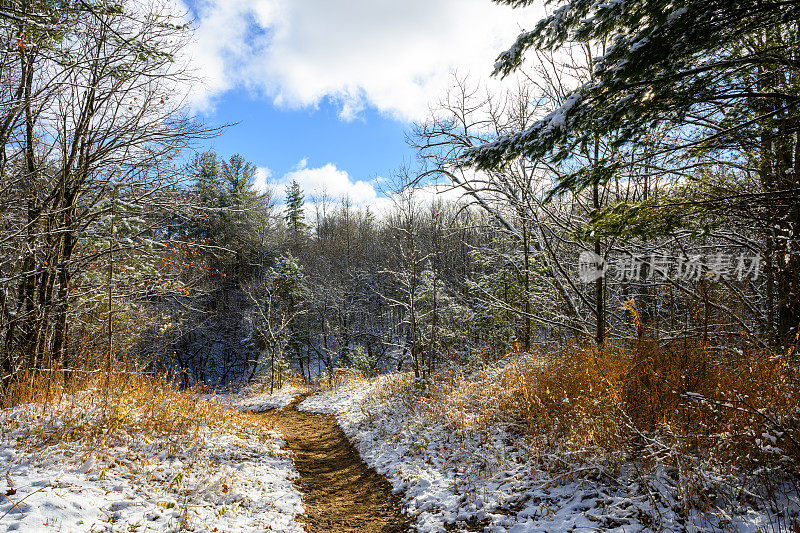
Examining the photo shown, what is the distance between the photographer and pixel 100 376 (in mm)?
6809

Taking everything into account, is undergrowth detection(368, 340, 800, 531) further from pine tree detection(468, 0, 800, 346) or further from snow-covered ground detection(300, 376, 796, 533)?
pine tree detection(468, 0, 800, 346)

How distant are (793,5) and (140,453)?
8546 millimetres

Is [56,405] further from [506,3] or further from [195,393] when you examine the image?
[506,3]

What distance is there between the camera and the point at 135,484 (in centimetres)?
427

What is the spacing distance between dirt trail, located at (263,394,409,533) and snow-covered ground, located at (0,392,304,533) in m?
0.30

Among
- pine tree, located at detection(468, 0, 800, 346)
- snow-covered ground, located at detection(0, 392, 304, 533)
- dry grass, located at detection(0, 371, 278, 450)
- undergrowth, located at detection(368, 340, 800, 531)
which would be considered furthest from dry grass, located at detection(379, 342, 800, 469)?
dry grass, located at detection(0, 371, 278, 450)

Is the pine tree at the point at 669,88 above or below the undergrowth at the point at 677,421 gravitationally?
above

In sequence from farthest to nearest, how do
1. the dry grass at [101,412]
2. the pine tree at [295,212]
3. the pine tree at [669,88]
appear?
the pine tree at [295,212]
the dry grass at [101,412]
the pine tree at [669,88]

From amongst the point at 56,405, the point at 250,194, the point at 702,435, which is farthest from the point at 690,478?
the point at 250,194

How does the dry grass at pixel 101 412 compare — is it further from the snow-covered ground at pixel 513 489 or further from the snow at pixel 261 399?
the snow at pixel 261 399

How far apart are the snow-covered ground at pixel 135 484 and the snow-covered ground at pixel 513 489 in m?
1.65

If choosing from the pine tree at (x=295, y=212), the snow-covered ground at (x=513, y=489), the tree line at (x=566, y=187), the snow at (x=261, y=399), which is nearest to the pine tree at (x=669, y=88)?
the tree line at (x=566, y=187)

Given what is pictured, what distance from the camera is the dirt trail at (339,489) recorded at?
4.60 m

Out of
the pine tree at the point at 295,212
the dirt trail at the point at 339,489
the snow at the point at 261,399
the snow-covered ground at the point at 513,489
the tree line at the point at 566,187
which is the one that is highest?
the pine tree at the point at 295,212
